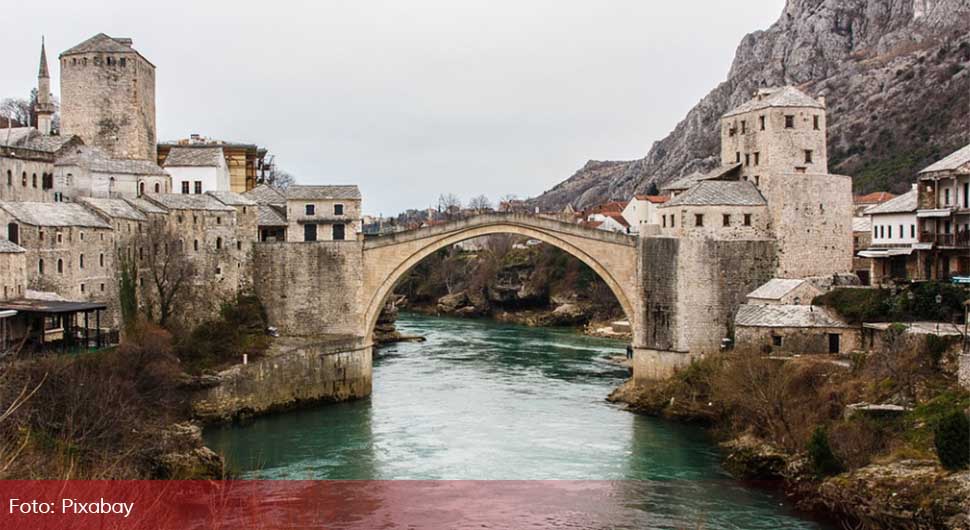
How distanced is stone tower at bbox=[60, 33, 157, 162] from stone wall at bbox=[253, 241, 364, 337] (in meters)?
10.1

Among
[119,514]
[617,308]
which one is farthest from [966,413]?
[617,308]

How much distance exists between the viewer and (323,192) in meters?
44.5

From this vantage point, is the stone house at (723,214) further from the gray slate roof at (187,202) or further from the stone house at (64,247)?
the stone house at (64,247)

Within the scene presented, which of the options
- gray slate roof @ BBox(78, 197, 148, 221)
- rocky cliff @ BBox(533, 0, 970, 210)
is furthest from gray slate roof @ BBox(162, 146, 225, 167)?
rocky cliff @ BBox(533, 0, 970, 210)

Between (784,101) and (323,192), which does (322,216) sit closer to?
(323,192)

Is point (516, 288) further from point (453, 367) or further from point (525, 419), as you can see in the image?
point (525, 419)

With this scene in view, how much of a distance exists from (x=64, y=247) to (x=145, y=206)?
5.68 meters

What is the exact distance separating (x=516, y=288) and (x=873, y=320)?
45823mm

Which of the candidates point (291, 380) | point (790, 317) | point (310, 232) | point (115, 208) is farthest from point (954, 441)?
point (115, 208)

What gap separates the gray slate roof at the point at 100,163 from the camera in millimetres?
42062

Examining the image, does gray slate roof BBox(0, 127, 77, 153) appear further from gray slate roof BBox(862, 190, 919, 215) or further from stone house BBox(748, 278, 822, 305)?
gray slate roof BBox(862, 190, 919, 215)

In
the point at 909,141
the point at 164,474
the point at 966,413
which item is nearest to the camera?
the point at 966,413

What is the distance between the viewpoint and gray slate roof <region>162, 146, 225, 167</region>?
157 feet

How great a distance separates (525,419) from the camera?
36.6m
